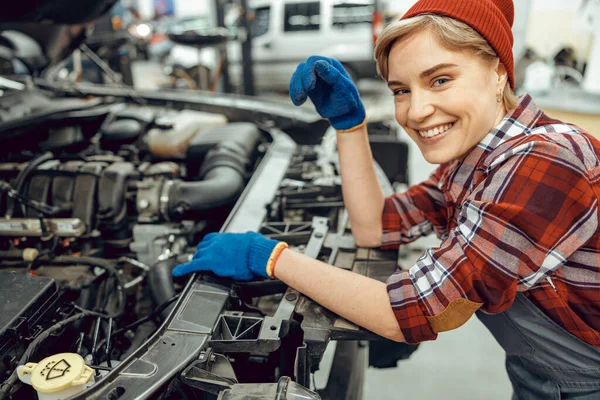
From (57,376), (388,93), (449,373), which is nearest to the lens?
(57,376)

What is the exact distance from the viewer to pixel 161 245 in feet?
5.27

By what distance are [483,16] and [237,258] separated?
0.83m

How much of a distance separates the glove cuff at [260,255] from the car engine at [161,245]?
65 mm

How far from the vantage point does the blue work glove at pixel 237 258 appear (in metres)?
1.20

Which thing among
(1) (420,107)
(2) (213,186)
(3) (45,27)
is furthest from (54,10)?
(1) (420,107)

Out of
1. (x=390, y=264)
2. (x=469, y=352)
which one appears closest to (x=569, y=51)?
(x=469, y=352)

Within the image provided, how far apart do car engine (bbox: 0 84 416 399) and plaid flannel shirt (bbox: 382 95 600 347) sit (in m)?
0.20

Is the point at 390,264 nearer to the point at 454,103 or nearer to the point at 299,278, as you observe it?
the point at 299,278

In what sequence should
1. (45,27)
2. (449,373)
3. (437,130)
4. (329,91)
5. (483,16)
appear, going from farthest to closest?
(45,27)
(449,373)
(329,91)
(437,130)
(483,16)

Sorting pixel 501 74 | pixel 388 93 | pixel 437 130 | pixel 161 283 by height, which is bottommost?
pixel 388 93

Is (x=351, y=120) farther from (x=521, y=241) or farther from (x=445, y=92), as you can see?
(x=521, y=241)

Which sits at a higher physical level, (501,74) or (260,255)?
(501,74)

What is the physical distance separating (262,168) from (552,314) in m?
1.25

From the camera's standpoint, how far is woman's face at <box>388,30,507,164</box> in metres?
1.00
